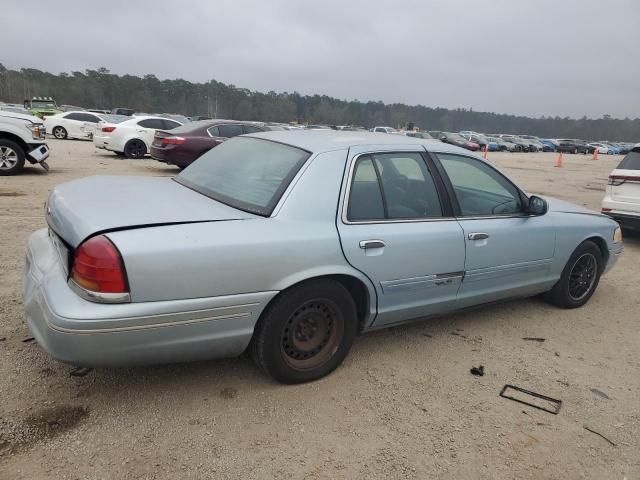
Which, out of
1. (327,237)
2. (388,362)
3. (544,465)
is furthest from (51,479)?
(544,465)

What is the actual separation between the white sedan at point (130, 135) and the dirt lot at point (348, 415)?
11425 mm

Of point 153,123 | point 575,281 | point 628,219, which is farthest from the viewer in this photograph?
point 153,123

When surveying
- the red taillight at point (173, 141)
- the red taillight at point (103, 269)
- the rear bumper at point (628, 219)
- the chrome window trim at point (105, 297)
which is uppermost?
the red taillight at point (173, 141)

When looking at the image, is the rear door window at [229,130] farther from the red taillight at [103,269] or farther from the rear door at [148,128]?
the red taillight at [103,269]

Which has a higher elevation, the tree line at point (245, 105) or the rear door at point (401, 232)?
the tree line at point (245, 105)

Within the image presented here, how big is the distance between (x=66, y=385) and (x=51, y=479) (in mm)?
761

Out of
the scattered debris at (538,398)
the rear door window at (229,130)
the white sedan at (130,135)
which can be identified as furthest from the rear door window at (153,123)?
the scattered debris at (538,398)

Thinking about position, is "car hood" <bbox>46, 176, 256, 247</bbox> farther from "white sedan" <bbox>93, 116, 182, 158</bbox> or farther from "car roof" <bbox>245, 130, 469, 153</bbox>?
"white sedan" <bbox>93, 116, 182, 158</bbox>

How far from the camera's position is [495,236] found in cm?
362

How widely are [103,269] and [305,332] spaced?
4.02 ft

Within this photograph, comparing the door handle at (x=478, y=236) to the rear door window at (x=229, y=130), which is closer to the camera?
the door handle at (x=478, y=236)

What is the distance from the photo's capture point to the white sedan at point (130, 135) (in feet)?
46.7

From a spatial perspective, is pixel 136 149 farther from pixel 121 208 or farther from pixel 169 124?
pixel 121 208

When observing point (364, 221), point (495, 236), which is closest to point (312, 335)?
point (364, 221)
